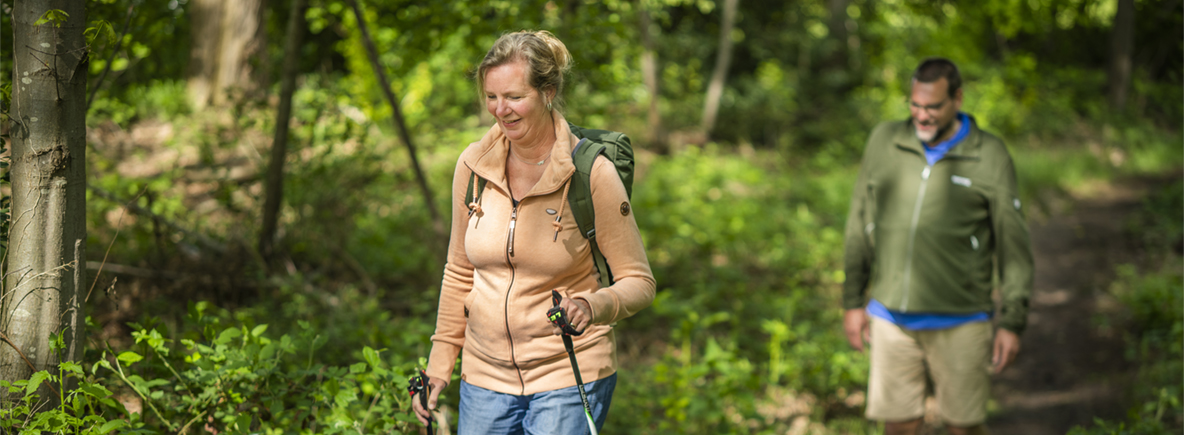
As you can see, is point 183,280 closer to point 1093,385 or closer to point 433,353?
point 433,353

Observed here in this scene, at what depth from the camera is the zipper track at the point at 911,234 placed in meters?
3.56

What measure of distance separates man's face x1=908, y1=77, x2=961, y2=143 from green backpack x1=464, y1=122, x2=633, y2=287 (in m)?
1.86

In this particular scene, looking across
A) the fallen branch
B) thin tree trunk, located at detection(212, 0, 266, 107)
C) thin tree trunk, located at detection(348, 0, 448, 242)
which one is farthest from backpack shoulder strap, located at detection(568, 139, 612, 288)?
thin tree trunk, located at detection(212, 0, 266, 107)

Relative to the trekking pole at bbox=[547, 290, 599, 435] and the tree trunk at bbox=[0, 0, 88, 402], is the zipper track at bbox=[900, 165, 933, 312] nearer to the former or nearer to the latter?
the trekking pole at bbox=[547, 290, 599, 435]

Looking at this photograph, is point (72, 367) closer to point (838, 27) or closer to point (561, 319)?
point (561, 319)

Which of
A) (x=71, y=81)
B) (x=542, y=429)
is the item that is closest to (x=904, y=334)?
(x=542, y=429)

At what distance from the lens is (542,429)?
2227mm

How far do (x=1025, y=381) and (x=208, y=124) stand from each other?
8.43 metres

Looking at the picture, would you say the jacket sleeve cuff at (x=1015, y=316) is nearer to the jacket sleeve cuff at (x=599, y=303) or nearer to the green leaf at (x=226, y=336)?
the jacket sleeve cuff at (x=599, y=303)

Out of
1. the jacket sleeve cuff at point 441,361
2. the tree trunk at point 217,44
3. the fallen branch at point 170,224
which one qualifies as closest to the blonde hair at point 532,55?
the jacket sleeve cuff at point 441,361

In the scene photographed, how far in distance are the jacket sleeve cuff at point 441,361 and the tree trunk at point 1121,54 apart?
11943 millimetres

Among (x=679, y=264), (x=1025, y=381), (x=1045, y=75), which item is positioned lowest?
(x=1025, y=381)

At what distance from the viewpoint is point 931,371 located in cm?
369

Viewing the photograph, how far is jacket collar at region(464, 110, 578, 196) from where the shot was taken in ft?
6.93
